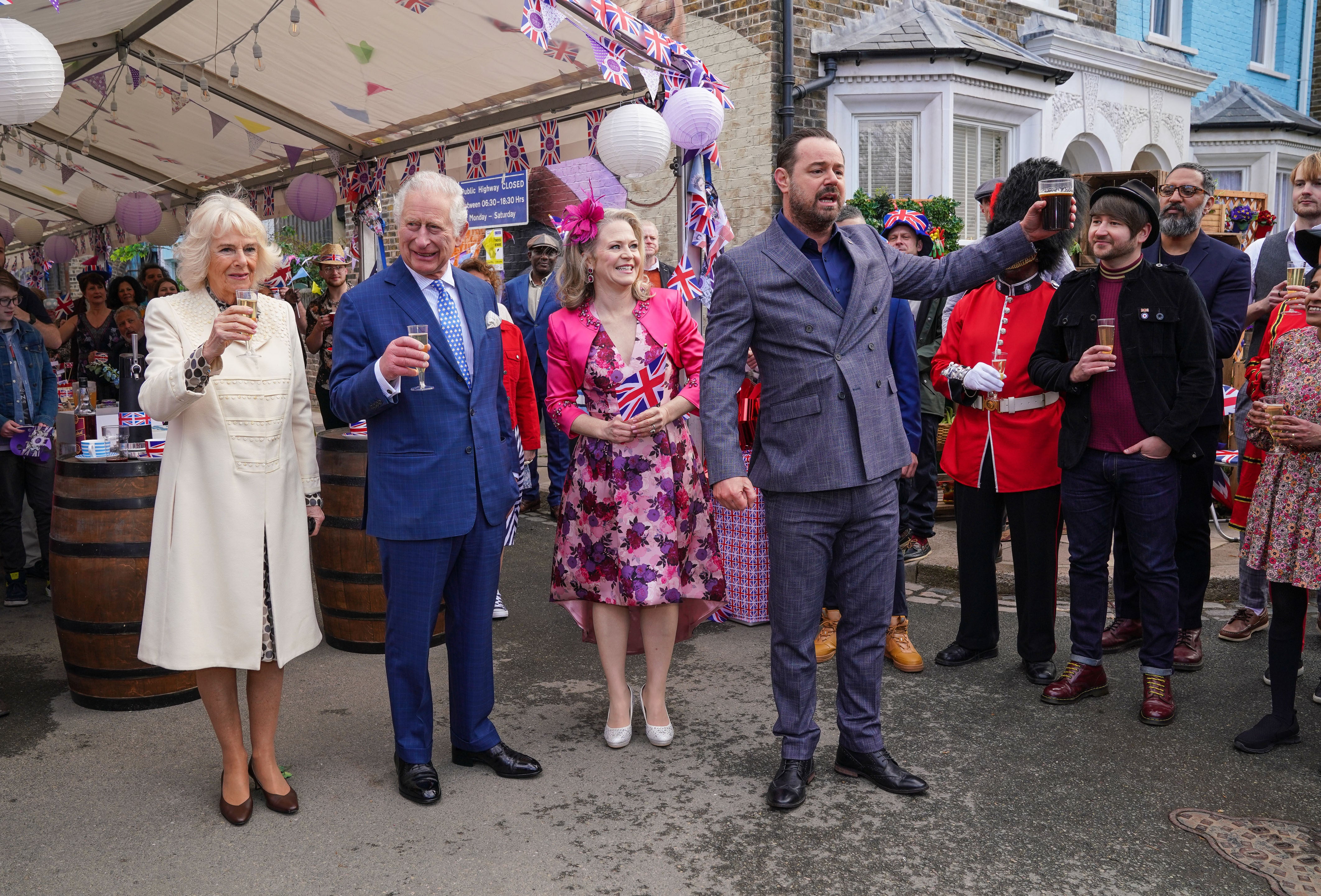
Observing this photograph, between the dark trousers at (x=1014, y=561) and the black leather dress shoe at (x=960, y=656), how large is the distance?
0.02 m

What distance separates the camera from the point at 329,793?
11.1 feet

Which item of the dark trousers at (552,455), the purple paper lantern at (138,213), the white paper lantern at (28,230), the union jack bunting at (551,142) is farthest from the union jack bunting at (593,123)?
the white paper lantern at (28,230)

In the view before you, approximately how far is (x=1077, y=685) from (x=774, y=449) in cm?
177

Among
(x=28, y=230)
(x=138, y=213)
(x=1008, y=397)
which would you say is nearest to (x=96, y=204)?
(x=138, y=213)

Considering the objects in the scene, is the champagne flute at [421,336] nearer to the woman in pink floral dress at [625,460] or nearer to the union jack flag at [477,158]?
the woman in pink floral dress at [625,460]

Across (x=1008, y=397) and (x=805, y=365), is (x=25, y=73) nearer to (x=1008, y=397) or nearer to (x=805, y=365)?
(x=805, y=365)

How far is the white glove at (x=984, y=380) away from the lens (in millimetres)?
4133

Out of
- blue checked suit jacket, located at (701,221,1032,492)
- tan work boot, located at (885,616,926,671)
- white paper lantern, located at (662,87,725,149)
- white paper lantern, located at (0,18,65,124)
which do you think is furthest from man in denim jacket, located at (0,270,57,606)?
tan work boot, located at (885,616,926,671)

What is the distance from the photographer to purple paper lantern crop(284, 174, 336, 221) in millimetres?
8961

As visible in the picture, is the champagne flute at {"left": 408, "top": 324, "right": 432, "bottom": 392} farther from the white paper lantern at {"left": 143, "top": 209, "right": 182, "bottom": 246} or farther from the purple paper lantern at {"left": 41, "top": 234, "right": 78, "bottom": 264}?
the purple paper lantern at {"left": 41, "top": 234, "right": 78, "bottom": 264}

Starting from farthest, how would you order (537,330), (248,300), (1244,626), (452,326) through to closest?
(537,330)
(1244,626)
(452,326)
(248,300)

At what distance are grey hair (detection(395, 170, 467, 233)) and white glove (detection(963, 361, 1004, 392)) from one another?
7.08 ft

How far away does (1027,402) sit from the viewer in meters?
4.23

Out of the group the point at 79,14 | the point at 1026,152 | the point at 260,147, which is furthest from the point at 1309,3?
the point at 79,14
